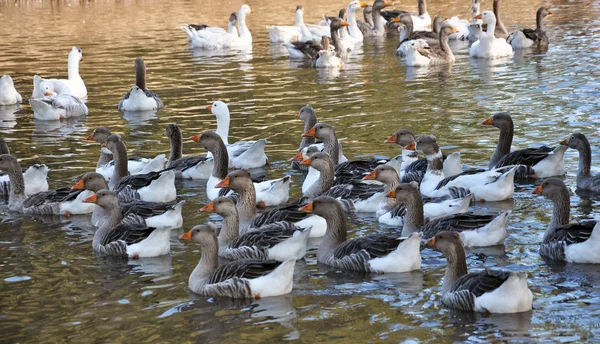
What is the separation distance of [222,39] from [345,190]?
1999 cm

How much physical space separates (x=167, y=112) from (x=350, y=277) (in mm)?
11631

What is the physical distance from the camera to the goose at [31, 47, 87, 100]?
22.1 meters

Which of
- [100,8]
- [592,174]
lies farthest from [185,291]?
[100,8]

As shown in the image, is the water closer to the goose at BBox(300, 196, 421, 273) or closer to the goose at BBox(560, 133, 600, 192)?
the goose at BBox(300, 196, 421, 273)

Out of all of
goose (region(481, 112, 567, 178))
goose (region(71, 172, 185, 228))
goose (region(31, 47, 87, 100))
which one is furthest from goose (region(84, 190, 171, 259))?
goose (region(31, 47, 87, 100))

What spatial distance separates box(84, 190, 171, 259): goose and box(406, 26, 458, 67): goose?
51.8ft

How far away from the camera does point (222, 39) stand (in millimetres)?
31734

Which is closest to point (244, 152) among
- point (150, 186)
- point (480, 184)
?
point (150, 186)

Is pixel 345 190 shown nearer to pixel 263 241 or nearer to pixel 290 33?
pixel 263 241

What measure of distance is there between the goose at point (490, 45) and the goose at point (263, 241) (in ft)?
54.3

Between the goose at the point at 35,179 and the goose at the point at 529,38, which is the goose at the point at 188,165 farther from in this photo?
the goose at the point at 529,38

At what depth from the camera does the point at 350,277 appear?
32.7 feet

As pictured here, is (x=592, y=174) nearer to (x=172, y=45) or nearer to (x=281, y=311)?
(x=281, y=311)

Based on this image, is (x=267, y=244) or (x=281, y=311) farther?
(x=267, y=244)
